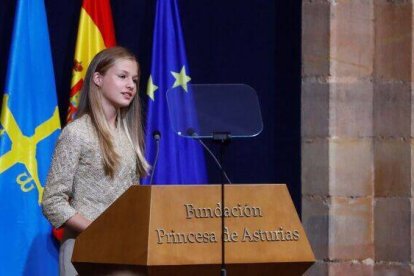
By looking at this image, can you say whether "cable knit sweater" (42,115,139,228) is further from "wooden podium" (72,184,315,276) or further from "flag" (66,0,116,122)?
"flag" (66,0,116,122)

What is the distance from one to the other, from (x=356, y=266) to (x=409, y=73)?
1047 mm

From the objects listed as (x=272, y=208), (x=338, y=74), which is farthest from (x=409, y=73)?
(x=272, y=208)

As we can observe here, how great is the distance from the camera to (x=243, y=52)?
5.88 metres

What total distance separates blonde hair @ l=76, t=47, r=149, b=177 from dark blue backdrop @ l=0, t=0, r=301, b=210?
61.9 inches

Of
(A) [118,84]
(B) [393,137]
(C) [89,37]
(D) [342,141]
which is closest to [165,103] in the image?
(C) [89,37]

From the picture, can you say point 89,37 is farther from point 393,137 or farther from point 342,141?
point 393,137

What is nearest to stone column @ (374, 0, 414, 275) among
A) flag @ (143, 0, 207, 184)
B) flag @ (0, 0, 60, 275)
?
flag @ (143, 0, 207, 184)

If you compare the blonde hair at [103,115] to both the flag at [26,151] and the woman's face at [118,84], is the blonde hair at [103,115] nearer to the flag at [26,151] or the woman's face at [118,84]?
the woman's face at [118,84]

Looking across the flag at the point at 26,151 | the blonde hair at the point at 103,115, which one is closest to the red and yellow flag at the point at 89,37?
the flag at the point at 26,151

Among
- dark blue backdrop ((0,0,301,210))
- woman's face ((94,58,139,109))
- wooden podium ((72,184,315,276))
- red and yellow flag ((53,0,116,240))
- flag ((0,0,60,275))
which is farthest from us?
dark blue backdrop ((0,0,301,210))

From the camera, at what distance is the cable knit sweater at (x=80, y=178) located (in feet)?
12.9

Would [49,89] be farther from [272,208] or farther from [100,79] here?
[272,208]

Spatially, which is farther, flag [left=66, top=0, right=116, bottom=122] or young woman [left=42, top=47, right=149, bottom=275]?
flag [left=66, top=0, right=116, bottom=122]

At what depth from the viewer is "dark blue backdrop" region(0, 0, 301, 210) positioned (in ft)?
19.0
